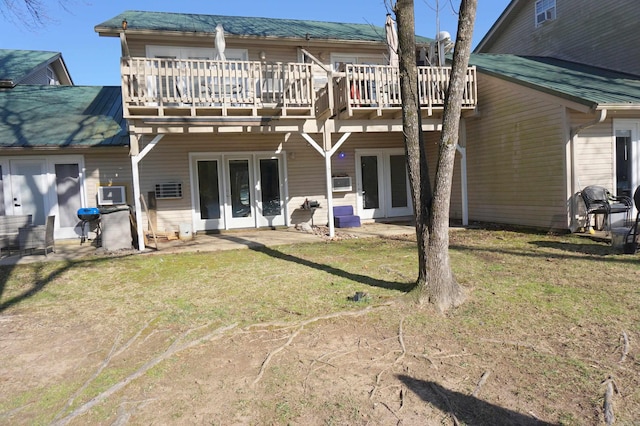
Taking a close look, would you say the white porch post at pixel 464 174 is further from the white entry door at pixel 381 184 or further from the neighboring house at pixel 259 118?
the white entry door at pixel 381 184

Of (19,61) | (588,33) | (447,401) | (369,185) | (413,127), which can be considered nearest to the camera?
(447,401)

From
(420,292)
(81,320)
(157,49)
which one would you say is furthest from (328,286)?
(157,49)

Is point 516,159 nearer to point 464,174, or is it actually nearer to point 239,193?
point 464,174

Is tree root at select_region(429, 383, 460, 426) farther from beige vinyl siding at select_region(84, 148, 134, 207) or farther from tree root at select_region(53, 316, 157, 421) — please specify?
beige vinyl siding at select_region(84, 148, 134, 207)

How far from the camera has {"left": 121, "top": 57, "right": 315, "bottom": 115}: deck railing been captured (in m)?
8.35

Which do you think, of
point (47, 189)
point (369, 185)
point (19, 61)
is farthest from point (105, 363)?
point (19, 61)

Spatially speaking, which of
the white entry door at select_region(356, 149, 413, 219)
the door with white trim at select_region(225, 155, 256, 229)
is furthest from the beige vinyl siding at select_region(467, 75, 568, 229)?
the door with white trim at select_region(225, 155, 256, 229)

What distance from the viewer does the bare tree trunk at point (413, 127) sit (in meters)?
4.61

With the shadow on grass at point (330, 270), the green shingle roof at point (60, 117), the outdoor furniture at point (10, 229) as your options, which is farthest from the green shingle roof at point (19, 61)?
the shadow on grass at point (330, 270)

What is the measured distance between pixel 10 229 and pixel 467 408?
31.2 feet

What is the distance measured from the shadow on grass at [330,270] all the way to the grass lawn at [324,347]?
48mm

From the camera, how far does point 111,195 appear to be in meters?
10.0

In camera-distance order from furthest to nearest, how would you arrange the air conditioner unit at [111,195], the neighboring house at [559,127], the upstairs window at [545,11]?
the upstairs window at [545,11] < the air conditioner unit at [111,195] < the neighboring house at [559,127]

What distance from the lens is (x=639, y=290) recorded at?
15.8 ft
